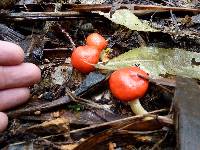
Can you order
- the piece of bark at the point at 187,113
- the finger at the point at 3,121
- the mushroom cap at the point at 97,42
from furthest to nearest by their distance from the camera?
the mushroom cap at the point at 97,42 < the finger at the point at 3,121 < the piece of bark at the point at 187,113

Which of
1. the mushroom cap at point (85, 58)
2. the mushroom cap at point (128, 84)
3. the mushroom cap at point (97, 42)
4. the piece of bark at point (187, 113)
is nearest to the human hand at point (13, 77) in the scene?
the mushroom cap at point (85, 58)

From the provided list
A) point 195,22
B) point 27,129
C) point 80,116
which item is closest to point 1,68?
point 27,129

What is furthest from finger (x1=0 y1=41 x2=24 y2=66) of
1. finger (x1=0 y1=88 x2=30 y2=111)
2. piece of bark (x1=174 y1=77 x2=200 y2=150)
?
piece of bark (x1=174 y1=77 x2=200 y2=150)

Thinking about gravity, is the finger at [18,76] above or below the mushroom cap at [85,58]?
below

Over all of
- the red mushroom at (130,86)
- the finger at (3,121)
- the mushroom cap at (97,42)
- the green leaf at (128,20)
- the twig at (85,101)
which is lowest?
the finger at (3,121)

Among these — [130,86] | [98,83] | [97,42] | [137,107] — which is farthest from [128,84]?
[97,42]

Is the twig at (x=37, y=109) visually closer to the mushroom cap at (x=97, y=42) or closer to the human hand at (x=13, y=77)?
the human hand at (x=13, y=77)
